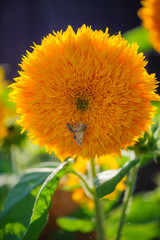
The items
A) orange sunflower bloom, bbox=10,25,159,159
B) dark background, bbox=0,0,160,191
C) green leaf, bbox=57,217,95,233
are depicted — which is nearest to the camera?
orange sunflower bloom, bbox=10,25,159,159

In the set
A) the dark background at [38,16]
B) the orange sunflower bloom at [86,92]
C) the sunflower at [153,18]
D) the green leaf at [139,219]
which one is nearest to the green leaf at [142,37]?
the sunflower at [153,18]

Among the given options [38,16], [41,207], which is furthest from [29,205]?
[38,16]

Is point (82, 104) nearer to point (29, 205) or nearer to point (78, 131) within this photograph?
point (78, 131)

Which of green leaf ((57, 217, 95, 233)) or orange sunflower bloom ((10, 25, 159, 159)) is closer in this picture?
orange sunflower bloom ((10, 25, 159, 159))

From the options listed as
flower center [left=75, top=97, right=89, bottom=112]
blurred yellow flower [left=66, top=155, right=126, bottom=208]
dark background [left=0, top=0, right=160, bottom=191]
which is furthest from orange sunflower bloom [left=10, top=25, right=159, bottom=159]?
dark background [left=0, top=0, right=160, bottom=191]

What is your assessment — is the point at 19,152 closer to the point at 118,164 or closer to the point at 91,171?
the point at 118,164

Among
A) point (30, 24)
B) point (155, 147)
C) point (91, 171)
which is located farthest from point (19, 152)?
point (30, 24)

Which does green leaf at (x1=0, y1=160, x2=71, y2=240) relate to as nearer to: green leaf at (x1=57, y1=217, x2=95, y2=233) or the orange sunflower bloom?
the orange sunflower bloom
